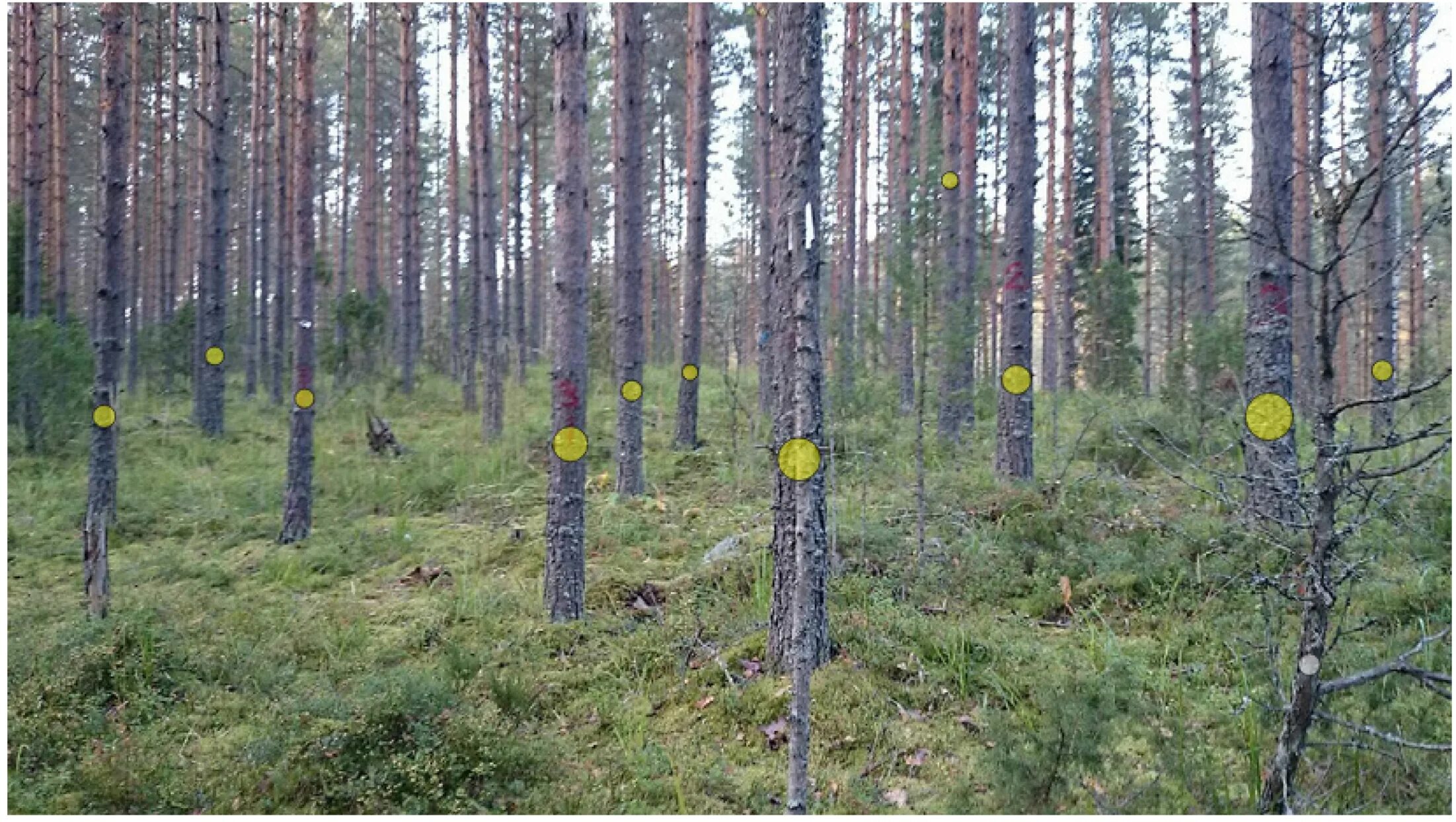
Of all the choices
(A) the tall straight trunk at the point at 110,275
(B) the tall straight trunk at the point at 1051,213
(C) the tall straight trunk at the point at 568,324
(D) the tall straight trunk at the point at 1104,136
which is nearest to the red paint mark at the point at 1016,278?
(C) the tall straight trunk at the point at 568,324

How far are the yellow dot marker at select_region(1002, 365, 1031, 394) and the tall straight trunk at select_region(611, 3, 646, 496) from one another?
13.8ft

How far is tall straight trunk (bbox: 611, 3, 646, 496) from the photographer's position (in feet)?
36.8

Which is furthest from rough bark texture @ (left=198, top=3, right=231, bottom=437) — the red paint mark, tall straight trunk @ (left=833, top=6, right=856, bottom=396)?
the red paint mark

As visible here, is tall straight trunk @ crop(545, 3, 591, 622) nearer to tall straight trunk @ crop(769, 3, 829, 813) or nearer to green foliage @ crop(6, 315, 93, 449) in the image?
tall straight trunk @ crop(769, 3, 829, 813)

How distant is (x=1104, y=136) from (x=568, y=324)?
17.2m

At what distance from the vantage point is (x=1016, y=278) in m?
10.0

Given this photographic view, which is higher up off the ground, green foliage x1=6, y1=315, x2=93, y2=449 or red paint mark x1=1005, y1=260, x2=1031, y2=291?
red paint mark x1=1005, y1=260, x2=1031, y2=291

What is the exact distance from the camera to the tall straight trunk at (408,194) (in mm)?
16797

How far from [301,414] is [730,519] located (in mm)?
4638

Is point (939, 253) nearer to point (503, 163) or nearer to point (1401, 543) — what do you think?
point (1401, 543)

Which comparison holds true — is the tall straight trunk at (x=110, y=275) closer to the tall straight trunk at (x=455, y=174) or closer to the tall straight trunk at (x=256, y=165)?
the tall straight trunk at (x=256, y=165)

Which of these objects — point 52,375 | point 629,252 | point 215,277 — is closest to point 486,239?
point 215,277

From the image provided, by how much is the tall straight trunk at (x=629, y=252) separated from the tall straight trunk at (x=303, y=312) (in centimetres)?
345

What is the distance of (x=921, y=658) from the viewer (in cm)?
568
